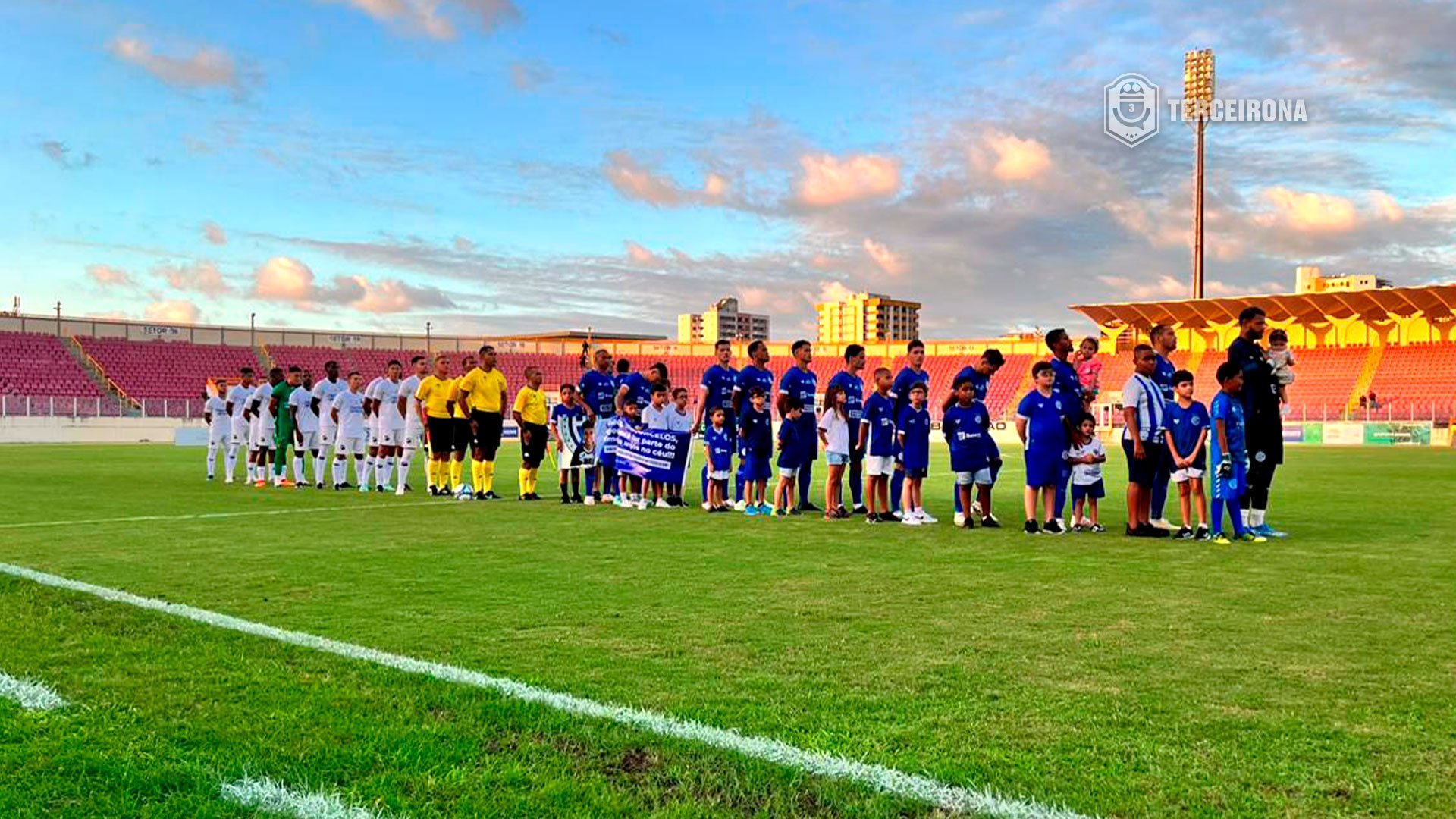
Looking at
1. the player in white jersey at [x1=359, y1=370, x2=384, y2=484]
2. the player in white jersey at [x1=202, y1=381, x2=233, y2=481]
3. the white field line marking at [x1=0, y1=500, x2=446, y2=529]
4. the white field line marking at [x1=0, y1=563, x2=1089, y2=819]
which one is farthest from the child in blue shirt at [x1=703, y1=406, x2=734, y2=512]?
the player in white jersey at [x1=202, y1=381, x2=233, y2=481]

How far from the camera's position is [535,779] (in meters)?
3.28

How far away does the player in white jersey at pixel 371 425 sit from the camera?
1598 cm

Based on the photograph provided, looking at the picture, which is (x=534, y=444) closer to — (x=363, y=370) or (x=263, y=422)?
(x=263, y=422)

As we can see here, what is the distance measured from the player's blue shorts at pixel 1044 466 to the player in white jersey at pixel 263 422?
457 inches

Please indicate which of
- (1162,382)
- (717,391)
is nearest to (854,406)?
(717,391)

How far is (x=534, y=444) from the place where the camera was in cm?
1418

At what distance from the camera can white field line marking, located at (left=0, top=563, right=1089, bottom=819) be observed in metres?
3.09

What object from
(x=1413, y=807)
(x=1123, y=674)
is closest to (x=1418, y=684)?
(x=1123, y=674)

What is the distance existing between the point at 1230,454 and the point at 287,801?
8.64 metres

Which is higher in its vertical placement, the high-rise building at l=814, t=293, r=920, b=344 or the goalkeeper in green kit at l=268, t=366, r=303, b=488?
the high-rise building at l=814, t=293, r=920, b=344

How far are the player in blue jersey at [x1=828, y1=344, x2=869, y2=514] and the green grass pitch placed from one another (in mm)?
2847

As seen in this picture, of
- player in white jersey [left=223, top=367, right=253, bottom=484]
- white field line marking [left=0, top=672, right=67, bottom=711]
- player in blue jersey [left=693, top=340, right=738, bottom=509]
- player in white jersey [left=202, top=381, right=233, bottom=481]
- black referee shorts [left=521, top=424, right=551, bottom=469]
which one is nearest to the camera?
white field line marking [left=0, top=672, right=67, bottom=711]

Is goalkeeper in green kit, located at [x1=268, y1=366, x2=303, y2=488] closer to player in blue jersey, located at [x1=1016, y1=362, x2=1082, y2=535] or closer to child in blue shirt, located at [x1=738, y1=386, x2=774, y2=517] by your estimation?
child in blue shirt, located at [x1=738, y1=386, x2=774, y2=517]

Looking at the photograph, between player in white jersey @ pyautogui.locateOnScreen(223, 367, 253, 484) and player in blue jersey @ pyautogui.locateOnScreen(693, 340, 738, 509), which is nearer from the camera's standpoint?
player in blue jersey @ pyautogui.locateOnScreen(693, 340, 738, 509)
